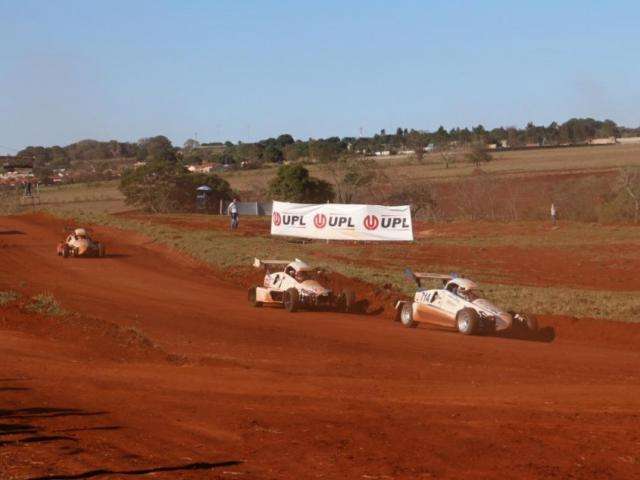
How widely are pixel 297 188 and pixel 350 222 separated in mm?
30441

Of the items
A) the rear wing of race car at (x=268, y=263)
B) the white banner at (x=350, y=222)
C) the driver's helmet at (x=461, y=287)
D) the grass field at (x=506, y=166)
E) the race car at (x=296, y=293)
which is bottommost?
the race car at (x=296, y=293)

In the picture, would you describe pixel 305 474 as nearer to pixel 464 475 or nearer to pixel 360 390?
pixel 464 475

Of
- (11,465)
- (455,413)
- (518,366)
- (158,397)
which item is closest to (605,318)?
(518,366)

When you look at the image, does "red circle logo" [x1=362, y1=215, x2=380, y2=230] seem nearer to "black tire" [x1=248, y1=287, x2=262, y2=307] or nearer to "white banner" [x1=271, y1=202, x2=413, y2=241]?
"white banner" [x1=271, y1=202, x2=413, y2=241]

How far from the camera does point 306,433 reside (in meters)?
12.0

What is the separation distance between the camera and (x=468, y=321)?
22.8 metres

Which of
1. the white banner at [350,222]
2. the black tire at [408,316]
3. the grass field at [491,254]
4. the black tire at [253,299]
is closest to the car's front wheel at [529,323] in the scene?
the grass field at [491,254]

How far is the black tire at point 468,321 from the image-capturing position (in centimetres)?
2273

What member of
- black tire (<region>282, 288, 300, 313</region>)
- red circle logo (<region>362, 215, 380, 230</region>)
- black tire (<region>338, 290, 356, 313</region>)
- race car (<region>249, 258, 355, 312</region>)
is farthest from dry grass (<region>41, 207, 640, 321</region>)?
black tire (<region>282, 288, 300, 313</region>)

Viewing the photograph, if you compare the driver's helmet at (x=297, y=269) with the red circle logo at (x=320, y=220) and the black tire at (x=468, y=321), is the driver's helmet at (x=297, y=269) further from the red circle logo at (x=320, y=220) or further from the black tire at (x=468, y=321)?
the red circle logo at (x=320, y=220)

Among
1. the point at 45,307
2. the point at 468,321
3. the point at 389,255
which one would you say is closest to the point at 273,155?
the point at 389,255

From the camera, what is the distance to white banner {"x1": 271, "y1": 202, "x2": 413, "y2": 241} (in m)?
45.2

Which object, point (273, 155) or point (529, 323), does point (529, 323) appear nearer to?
A: point (529, 323)

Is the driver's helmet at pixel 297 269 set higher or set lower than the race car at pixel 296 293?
higher
